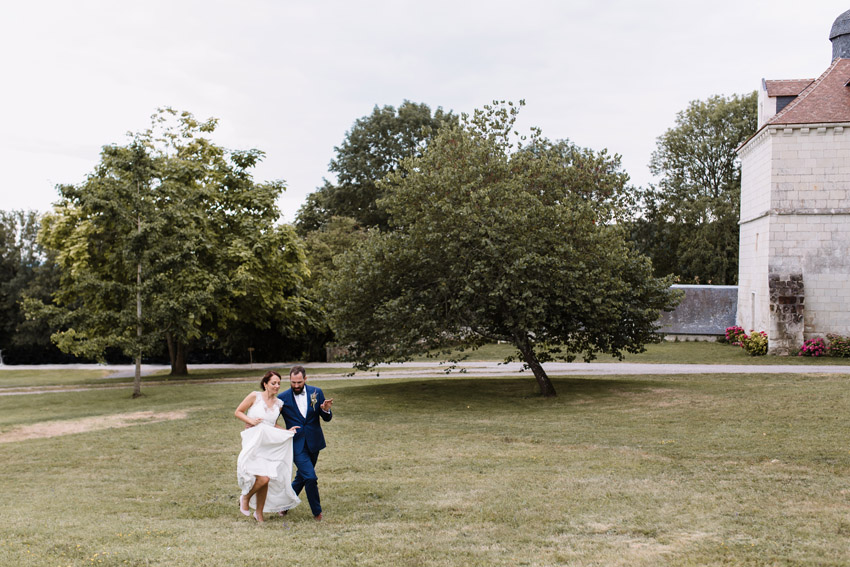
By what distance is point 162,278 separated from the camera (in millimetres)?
25922

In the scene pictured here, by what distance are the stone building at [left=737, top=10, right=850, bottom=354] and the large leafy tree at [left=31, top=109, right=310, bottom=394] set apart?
19.7m

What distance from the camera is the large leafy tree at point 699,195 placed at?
5447 cm

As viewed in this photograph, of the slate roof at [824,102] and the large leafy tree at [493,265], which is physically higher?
the slate roof at [824,102]

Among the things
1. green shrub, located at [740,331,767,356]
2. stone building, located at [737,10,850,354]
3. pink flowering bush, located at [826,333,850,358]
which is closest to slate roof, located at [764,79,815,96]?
stone building, located at [737,10,850,354]

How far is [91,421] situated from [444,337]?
9.64 m

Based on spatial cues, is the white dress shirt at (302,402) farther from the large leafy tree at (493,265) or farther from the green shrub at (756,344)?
the green shrub at (756,344)

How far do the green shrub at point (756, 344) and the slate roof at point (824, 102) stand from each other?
868cm

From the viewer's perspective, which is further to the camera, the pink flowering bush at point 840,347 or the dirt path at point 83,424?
the pink flowering bush at point 840,347

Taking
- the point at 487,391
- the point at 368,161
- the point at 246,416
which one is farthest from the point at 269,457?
the point at 368,161

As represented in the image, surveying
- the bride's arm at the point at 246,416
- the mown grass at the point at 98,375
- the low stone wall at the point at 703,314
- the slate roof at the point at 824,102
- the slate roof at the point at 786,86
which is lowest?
the mown grass at the point at 98,375

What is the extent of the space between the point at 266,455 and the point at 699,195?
53325 millimetres

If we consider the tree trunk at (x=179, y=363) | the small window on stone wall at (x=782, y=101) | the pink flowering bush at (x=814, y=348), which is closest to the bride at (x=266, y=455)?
the pink flowering bush at (x=814, y=348)

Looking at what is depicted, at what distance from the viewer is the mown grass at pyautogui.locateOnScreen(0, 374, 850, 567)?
7.63m

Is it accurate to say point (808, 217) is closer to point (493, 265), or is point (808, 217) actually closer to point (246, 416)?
point (493, 265)
